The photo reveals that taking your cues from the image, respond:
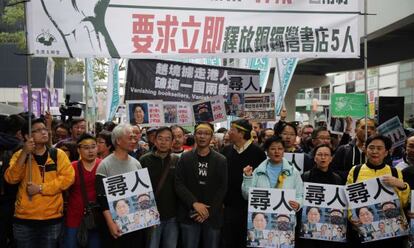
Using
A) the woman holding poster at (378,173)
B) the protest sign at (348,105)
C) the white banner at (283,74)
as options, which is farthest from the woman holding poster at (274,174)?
the white banner at (283,74)

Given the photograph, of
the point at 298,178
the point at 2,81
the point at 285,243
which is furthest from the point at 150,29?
the point at 2,81

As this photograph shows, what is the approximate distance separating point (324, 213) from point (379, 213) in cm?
53

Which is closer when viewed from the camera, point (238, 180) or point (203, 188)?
point (203, 188)

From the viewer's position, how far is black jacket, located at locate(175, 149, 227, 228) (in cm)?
531

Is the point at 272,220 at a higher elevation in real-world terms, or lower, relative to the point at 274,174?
lower

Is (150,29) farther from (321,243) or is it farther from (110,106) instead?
(110,106)

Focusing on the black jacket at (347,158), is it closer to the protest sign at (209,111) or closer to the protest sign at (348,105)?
the protest sign at (348,105)

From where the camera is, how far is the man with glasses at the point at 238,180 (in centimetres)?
573

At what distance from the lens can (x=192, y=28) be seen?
17.8 feet

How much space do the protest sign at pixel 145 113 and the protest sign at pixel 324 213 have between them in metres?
3.65

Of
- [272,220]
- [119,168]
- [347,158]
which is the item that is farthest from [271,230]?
[347,158]

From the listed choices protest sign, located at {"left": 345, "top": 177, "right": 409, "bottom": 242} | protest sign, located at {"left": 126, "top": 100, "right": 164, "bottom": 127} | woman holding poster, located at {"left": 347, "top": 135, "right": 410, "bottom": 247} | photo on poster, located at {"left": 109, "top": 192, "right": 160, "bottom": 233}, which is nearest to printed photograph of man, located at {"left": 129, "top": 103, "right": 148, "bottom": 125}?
protest sign, located at {"left": 126, "top": 100, "right": 164, "bottom": 127}

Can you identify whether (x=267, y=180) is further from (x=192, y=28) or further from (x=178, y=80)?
(x=178, y=80)

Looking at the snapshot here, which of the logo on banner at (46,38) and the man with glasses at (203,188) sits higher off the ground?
the logo on banner at (46,38)
